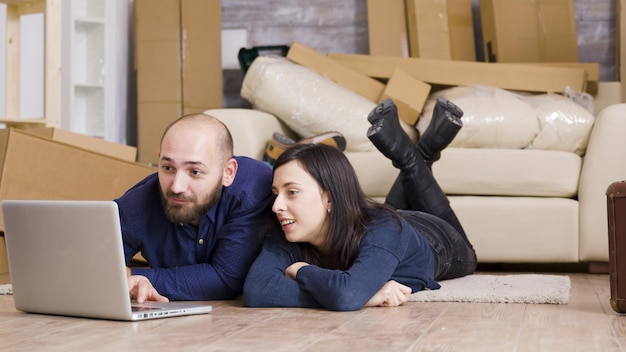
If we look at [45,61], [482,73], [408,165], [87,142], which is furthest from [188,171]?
[482,73]

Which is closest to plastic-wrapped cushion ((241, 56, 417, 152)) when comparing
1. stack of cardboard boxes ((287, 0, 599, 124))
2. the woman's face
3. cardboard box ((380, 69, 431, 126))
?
cardboard box ((380, 69, 431, 126))

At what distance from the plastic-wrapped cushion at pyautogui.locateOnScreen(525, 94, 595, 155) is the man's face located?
1.69 m

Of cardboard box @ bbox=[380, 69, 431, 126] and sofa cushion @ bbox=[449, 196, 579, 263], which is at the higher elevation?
cardboard box @ bbox=[380, 69, 431, 126]

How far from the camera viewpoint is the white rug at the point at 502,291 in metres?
2.19

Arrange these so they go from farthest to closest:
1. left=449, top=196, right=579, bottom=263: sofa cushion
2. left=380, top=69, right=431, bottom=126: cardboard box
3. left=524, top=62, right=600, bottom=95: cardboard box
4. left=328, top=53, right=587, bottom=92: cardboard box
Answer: left=524, top=62, right=600, bottom=95: cardboard box → left=328, top=53, right=587, bottom=92: cardboard box → left=380, top=69, right=431, bottom=126: cardboard box → left=449, top=196, right=579, bottom=263: sofa cushion

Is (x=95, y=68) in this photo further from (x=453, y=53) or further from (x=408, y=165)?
(x=408, y=165)

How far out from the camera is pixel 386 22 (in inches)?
171

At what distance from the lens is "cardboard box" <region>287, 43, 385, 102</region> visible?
12.5 ft

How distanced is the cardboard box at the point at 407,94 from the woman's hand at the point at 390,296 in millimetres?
1620

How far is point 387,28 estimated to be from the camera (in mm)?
4328

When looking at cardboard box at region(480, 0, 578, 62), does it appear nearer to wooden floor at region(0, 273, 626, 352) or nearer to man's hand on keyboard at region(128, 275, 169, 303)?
wooden floor at region(0, 273, 626, 352)

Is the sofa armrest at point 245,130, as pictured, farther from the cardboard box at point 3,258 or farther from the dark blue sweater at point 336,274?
the dark blue sweater at point 336,274

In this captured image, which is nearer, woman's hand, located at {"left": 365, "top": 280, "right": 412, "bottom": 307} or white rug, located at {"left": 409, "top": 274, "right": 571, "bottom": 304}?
woman's hand, located at {"left": 365, "top": 280, "right": 412, "bottom": 307}

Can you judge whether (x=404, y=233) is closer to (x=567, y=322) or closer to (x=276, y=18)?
(x=567, y=322)
